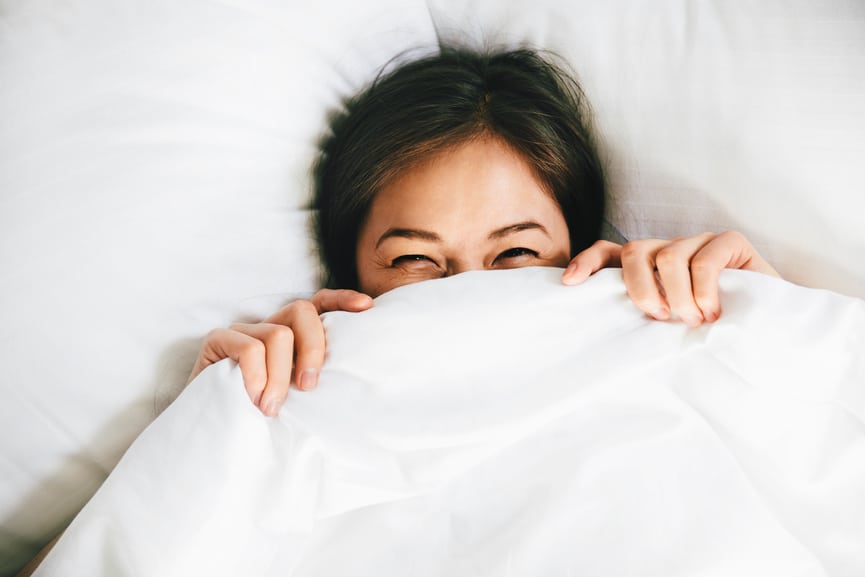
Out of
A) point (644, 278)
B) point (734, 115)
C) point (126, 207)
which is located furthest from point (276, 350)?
point (734, 115)

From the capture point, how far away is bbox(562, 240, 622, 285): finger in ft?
2.28

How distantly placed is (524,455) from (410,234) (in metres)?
0.35

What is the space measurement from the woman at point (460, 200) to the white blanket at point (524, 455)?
0.06 meters

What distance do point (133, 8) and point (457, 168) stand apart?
16.9 inches

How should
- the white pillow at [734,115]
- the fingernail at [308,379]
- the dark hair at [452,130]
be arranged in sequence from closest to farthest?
the fingernail at [308,379] < the white pillow at [734,115] < the dark hair at [452,130]

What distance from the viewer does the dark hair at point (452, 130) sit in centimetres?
95

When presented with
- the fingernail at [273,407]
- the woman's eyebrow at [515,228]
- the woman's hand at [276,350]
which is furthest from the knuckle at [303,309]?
the woman's eyebrow at [515,228]

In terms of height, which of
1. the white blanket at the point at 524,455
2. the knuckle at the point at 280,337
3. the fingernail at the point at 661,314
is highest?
the fingernail at the point at 661,314

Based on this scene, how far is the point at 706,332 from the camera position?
A: 651 millimetres

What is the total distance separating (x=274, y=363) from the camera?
674 mm

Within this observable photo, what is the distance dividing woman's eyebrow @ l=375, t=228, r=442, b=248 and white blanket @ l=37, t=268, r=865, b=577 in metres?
0.19

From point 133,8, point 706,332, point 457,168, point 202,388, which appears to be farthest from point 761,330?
point 133,8

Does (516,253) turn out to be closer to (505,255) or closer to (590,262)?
(505,255)

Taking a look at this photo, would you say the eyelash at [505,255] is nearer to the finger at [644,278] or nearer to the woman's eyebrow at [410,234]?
the woman's eyebrow at [410,234]
